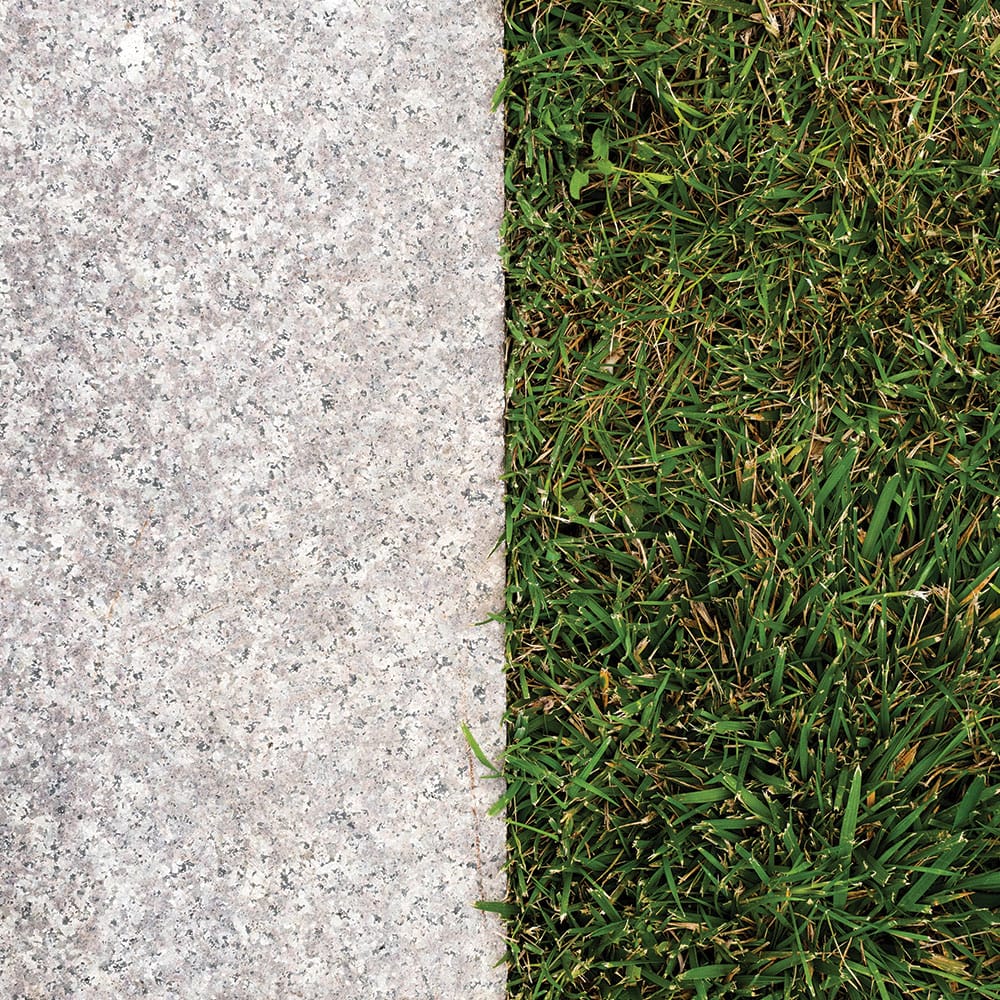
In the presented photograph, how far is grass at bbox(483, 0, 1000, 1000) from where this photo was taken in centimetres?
151

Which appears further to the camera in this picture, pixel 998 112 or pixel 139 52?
pixel 998 112


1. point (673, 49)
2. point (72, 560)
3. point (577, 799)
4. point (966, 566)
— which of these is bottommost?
point (577, 799)

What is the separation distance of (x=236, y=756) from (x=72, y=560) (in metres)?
0.45

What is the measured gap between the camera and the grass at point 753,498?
4.95ft

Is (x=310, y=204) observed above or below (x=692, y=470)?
above

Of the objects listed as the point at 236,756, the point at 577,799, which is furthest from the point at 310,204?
the point at 577,799

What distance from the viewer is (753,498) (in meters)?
1.57

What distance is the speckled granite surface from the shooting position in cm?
146

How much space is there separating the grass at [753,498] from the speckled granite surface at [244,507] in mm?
140

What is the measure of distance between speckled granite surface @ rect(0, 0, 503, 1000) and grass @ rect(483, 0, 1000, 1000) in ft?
0.46

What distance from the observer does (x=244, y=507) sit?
1.50 m

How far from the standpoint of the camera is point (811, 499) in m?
1.57

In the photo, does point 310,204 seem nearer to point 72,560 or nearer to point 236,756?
point 72,560

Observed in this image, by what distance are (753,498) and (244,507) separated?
930 mm
